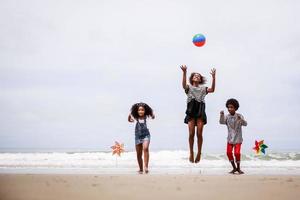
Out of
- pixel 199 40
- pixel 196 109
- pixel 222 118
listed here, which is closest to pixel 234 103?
pixel 222 118

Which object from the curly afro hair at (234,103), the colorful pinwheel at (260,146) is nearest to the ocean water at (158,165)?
the colorful pinwheel at (260,146)

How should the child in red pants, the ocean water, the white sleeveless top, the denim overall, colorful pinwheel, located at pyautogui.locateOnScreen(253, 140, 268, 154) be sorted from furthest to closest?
colorful pinwheel, located at pyautogui.locateOnScreen(253, 140, 268, 154) < the white sleeveless top < the denim overall < the child in red pants < the ocean water

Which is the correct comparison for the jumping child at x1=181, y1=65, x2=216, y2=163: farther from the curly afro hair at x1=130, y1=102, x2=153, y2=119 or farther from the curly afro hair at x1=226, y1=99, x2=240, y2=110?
the curly afro hair at x1=130, y1=102, x2=153, y2=119

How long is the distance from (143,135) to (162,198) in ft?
16.2

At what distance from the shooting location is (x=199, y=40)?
911 centimetres

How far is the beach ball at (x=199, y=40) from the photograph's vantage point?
358 inches

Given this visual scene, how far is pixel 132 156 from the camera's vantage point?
81.3 ft

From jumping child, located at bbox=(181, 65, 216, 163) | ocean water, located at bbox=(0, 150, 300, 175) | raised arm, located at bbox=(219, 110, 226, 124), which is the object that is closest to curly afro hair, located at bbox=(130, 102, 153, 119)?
jumping child, located at bbox=(181, 65, 216, 163)

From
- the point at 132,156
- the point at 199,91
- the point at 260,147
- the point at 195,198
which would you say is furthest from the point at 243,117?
the point at 132,156

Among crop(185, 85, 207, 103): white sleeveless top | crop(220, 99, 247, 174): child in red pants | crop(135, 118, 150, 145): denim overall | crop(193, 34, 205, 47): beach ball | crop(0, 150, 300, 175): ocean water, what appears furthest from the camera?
crop(193, 34, 205, 47): beach ball

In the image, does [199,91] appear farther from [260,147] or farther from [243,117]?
[260,147]

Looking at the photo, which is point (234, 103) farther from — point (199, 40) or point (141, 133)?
point (141, 133)

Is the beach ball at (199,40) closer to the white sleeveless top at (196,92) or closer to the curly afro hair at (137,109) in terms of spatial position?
the white sleeveless top at (196,92)

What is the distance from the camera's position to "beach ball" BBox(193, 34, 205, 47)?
29.8ft
